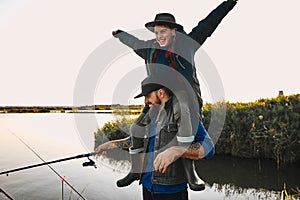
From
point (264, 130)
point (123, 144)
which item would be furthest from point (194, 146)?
point (264, 130)

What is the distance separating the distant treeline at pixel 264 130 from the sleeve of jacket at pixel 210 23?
26.8ft

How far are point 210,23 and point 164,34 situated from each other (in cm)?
32

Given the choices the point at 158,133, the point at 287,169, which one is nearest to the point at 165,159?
the point at 158,133

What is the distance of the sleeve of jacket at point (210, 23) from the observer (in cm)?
192

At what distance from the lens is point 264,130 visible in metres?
11.3

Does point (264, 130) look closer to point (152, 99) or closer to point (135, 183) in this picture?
point (135, 183)

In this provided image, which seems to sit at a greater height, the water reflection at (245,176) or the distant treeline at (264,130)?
the distant treeline at (264,130)

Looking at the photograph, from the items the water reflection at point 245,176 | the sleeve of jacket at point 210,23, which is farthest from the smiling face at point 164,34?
the water reflection at point 245,176

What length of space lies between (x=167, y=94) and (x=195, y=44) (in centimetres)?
39

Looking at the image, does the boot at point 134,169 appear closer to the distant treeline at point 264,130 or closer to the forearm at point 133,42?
the forearm at point 133,42

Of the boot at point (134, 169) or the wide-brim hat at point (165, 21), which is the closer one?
the wide-brim hat at point (165, 21)

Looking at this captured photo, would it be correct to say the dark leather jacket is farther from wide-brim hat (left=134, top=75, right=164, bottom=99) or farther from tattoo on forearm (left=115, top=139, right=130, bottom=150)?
tattoo on forearm (left=115, top=139, right=130, bottom=150)

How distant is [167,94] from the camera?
1.87m

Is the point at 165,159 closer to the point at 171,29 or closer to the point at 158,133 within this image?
the point at 158,133
